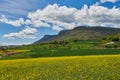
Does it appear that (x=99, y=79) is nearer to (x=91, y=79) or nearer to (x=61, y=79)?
(x=91, y=79)

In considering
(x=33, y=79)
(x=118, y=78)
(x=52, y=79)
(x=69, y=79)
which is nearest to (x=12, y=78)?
(x=33, y=79)

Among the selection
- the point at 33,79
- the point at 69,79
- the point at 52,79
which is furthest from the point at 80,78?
the point at 33,79

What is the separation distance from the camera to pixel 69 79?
69.8 feet

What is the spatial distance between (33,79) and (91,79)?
190 inches

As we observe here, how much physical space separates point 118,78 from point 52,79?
528 cm

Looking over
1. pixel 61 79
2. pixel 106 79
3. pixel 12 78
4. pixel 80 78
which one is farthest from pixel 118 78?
pixel 12 78

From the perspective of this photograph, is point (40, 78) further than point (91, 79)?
Yes

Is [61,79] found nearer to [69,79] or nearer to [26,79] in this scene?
[69,79]

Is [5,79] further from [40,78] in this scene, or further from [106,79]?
[106,79]

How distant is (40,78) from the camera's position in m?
22.8

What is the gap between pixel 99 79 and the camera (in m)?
20.5

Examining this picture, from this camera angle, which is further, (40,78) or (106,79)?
(40,78)

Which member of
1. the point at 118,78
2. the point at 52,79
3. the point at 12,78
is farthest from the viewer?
the point at 12,78

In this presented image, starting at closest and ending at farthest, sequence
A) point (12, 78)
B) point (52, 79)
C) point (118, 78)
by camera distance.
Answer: point (118, 78), point (52, 79), point (12, 78)
